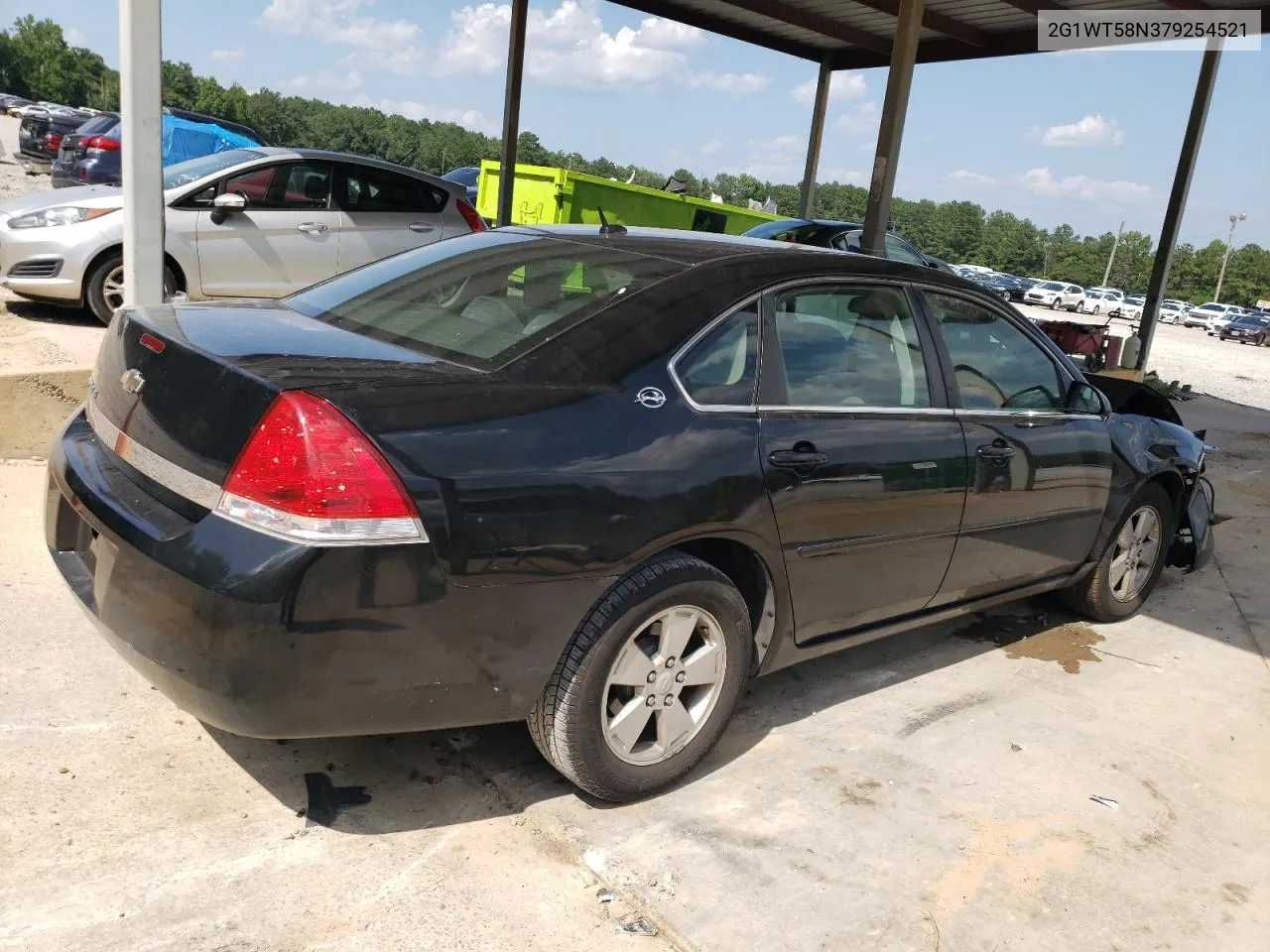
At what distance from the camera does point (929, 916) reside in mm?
2592

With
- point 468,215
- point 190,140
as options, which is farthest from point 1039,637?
point 190,140

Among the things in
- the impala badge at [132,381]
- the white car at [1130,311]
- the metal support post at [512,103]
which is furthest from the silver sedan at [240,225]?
the white car at [1130,311]

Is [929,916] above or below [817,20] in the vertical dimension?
below

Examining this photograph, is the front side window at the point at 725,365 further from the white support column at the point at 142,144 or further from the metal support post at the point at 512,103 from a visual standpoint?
the metal support post at the point at 512,103

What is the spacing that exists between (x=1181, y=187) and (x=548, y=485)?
12.4 meters

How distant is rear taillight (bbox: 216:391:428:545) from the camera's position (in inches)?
87.4

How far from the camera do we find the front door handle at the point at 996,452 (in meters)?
3.68

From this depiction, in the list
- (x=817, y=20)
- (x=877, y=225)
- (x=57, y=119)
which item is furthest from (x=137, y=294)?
(x=57, y=119)

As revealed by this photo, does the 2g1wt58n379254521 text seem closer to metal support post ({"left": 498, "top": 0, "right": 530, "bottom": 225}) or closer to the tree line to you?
metal support post ({"left": 498, "top": 0, "right": 530, "bottom": 225})

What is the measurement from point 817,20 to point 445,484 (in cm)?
1130

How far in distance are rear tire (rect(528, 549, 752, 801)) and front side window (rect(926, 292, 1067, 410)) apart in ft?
4.69

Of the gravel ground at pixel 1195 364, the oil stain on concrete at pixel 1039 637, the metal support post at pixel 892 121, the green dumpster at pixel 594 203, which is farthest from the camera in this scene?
the green dumpster at pixel 594 203

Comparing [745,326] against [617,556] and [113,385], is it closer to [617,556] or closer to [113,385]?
[617,556]

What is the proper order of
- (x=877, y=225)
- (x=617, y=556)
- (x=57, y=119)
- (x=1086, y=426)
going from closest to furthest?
(x=617, y=556), (x=1086, y=426), (x=877, y=225), (x=57, y=119)
